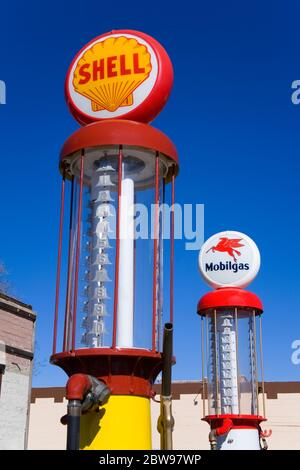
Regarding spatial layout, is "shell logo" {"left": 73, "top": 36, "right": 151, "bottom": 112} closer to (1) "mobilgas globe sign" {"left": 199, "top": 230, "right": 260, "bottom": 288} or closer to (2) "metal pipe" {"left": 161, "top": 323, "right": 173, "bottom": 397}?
(2) "metal pipe" {"left": 161, "top": 323, "right": 173, "bottom": 397}

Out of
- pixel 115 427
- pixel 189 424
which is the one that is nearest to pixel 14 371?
pixel 115 427

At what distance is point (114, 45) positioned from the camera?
37.6ft

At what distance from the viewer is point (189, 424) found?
32062 millimetres

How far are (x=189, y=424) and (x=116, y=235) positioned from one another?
23.5 metres

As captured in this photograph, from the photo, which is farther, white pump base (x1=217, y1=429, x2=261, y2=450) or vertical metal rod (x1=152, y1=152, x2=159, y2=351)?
white pump base (x1=217, y1=429, x2=261, y2=450)

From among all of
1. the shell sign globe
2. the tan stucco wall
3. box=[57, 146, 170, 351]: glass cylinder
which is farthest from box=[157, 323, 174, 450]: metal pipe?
the tan stucco wall

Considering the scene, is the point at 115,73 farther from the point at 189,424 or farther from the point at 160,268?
the point at 189,424

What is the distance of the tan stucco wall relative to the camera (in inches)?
Result: 1225

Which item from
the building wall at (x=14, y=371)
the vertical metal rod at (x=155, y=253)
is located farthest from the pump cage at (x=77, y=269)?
the building wall at (x=14, y=371)

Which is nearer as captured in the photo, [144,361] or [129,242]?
[144,361]

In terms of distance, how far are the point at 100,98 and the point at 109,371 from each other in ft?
15.0

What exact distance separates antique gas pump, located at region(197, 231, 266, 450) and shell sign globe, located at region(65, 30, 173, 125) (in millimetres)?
9563

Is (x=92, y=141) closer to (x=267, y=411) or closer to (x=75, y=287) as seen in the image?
(x=75, y=287)

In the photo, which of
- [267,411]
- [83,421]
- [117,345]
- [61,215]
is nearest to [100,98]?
[61,215]
